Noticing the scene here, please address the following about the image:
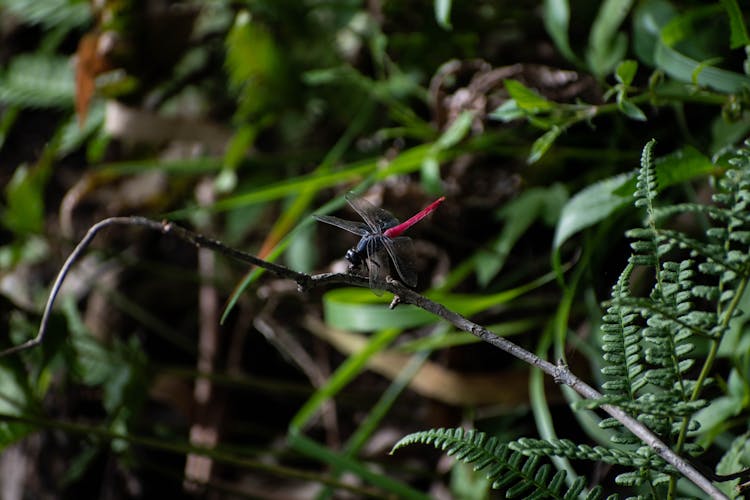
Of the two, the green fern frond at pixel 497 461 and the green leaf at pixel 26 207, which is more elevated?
the green fern frond at pixel 497 461

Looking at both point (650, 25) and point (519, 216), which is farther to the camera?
point (519, 216)

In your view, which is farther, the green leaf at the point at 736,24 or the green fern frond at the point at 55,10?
the green fern frond at the point at 55,10

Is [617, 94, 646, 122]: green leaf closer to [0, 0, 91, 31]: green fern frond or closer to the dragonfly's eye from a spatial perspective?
the dragonfly's eye

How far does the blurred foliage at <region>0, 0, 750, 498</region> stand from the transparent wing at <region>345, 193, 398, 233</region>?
0.70ft

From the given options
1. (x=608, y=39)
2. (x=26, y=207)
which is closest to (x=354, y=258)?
(x=608, y=39)

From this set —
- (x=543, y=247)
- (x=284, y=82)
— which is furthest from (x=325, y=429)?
(x=284, y=82)

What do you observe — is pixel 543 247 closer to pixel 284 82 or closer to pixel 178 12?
pixel 284 82

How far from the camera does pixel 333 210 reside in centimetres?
132

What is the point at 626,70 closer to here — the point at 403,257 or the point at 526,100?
the point at 526,100

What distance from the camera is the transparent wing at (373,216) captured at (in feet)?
2.49

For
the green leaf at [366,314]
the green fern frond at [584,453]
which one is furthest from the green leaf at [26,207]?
the green fern frond at [584,453]

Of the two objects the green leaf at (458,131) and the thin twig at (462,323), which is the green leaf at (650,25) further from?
the thin twig at (462,323)

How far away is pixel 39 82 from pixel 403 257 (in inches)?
55.3

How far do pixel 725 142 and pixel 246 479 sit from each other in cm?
116
